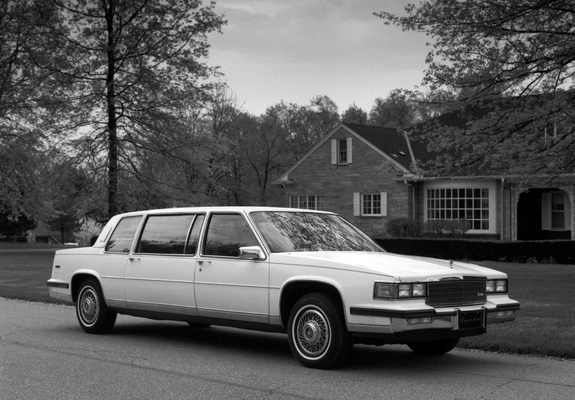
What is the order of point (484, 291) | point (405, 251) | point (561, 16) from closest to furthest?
point (484, 291) → point (561, 16) → point (405, 251)

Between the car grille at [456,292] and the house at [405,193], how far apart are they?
2135 centimetres

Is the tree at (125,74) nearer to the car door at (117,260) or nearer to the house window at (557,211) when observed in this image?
the house window at (557,211)

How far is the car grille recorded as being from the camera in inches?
295

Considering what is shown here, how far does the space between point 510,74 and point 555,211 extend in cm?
1696

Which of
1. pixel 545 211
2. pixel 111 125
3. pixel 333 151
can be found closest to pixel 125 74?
pixel 111 125

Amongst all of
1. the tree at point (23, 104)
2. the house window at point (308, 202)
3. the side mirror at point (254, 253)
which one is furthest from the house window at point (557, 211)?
the side mirror at point (254, 253)

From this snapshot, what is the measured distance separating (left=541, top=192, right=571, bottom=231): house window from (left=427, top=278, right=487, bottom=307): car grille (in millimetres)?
26001

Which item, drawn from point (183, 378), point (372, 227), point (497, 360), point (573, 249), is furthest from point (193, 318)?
point (372, 227)

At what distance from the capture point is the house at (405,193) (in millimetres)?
32125

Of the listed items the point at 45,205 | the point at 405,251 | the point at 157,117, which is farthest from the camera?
the point at 45,205

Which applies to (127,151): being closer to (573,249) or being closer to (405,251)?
(405,251)

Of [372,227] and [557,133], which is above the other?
[557,133]

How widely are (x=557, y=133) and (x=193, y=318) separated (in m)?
12.4

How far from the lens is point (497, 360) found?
8.50 meters
